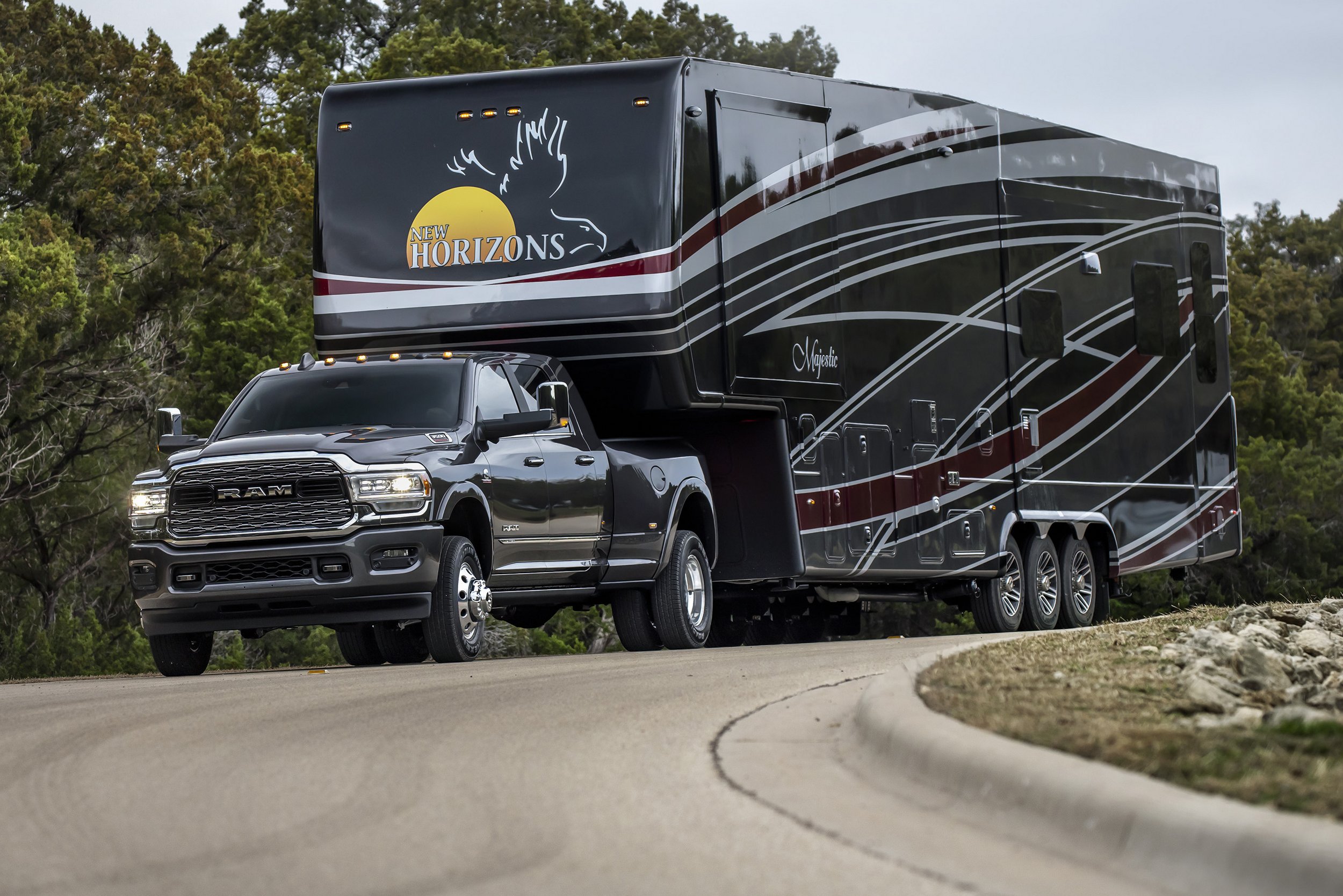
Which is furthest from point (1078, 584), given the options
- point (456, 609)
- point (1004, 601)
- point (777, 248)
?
point (456, 609)

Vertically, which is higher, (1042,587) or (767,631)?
(1042,587)

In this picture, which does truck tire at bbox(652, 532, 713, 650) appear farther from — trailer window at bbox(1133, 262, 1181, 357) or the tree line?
the tree line

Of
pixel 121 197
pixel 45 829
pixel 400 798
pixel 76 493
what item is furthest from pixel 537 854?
pixel 76 493

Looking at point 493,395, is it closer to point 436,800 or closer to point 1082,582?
point 436,800

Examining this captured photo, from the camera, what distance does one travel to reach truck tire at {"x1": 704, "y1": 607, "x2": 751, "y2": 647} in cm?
1861

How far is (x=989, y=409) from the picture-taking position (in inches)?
720

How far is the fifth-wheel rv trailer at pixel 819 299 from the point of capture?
14352 mm

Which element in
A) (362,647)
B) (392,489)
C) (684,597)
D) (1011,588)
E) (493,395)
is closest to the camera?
(392,489)

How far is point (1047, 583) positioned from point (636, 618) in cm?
599

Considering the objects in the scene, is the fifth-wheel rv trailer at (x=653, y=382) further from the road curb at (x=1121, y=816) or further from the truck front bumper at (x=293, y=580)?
the road curb at (x=1121, y=816)

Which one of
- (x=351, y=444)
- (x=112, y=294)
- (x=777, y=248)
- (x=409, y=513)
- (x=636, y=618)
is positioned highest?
(x=112, y=294)

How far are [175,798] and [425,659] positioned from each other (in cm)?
901

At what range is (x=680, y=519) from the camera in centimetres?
1510

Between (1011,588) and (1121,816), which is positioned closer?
(1121,816)
